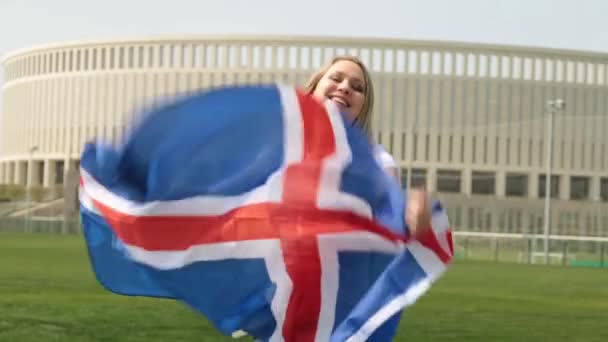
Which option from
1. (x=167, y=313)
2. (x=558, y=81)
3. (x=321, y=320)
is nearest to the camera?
Result: (x=321, y=320)

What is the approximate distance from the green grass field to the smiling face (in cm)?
753

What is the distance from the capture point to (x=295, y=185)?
4.32 metres

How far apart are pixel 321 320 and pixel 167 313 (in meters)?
10.8

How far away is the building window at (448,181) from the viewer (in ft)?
307

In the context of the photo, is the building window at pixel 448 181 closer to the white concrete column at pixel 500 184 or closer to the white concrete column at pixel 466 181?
the white concrete column at pixel 466 181

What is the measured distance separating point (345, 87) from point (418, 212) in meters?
0.57

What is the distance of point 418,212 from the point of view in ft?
14.0

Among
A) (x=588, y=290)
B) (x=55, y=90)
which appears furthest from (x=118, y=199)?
(x=55, y=90)

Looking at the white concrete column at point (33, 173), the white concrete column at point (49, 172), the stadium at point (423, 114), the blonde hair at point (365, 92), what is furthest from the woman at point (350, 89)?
the white concrete column at point (33, 173)

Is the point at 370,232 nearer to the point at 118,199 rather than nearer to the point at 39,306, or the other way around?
the point at 118,199

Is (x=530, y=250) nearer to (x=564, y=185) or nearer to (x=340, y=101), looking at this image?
(x=340, y=101)

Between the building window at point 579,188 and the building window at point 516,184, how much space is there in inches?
143

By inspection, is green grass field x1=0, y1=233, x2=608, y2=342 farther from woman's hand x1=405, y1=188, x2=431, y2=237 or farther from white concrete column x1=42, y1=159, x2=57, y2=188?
white concrete column x1=42, y1=159, x2=57, y2=188

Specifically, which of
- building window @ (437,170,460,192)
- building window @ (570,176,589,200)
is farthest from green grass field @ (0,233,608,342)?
building window @ (570,176,589,200)
